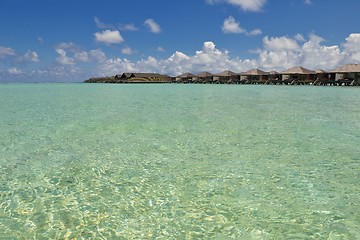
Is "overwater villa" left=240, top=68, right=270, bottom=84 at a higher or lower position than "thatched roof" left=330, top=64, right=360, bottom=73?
lower

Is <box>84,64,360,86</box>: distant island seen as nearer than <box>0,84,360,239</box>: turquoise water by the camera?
No

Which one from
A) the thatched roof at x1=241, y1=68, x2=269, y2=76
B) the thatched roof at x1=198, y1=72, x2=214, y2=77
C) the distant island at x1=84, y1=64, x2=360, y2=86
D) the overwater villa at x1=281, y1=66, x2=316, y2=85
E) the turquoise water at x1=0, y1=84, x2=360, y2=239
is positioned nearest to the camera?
the turquoise water at x1=0, y1=84, x2=360, y2=239

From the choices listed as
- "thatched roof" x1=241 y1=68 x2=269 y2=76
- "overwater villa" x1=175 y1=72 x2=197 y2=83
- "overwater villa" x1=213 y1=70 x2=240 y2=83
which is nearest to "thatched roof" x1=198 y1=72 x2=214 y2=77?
"overwater villa" x1=175 y1=72 x2=197 y2=83

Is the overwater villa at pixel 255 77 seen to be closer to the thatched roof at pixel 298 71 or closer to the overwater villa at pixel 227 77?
the overwater villa at pixel 227 77

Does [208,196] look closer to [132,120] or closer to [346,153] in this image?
[346,153]

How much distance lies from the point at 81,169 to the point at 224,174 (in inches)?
104

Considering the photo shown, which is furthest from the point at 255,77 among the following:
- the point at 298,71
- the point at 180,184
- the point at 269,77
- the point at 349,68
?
the point at 180,184

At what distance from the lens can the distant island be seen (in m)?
41.7

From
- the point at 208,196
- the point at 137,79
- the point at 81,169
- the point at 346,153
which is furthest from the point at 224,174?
the point at 137,79

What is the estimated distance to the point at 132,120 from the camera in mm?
11820

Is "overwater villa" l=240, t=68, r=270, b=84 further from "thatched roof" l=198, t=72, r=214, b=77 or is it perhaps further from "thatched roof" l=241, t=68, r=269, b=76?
"thatched roof" l=198, t=72, r=214, b=77

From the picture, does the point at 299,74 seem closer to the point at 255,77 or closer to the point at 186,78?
the point at 255,77

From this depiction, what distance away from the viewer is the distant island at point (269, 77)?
41.7m

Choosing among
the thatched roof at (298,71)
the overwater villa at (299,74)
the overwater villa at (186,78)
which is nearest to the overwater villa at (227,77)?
the overwater villa at (186,78)
